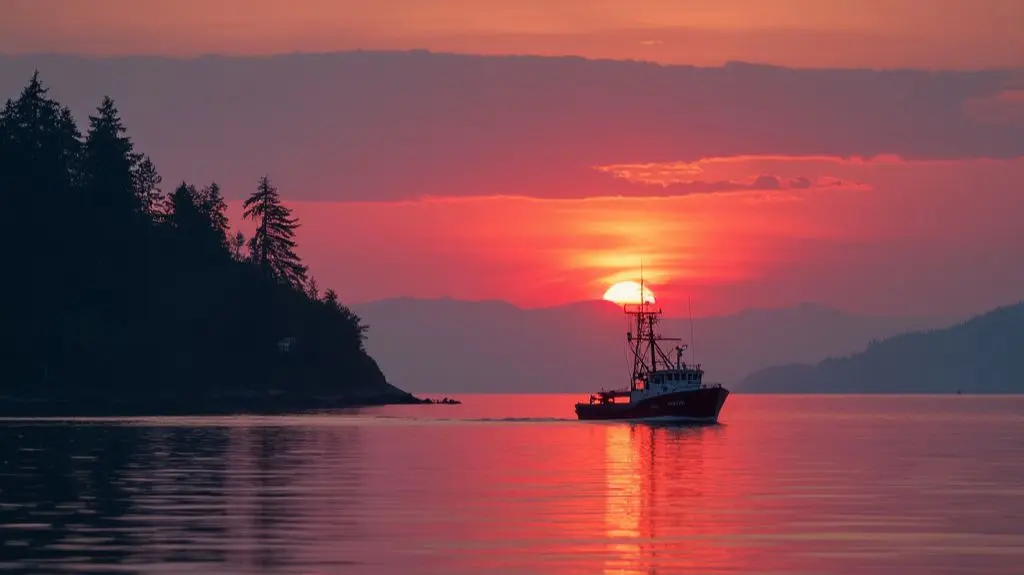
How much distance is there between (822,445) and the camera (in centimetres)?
12731

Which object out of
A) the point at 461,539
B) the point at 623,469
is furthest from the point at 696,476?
A: the point at 461,539

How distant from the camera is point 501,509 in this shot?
60.5 meters

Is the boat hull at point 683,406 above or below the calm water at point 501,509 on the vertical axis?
above

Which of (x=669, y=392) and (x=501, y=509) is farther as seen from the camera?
(x=669, y=392)

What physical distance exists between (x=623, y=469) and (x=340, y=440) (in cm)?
4369

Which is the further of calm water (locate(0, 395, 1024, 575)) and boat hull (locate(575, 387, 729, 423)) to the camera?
boat hull (locate(575, 387, 729, 423))

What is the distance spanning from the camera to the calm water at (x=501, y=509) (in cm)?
4431

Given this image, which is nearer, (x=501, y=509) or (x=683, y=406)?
(x=501, y=509)

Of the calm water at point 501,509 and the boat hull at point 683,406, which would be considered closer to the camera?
the calm water at point 501,509

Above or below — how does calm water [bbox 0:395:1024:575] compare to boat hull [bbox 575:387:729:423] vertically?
below

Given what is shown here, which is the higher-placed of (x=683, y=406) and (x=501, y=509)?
(x=683, y=406)

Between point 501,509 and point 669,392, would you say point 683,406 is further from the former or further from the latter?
point 501,509

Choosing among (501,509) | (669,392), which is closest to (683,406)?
(669,392)

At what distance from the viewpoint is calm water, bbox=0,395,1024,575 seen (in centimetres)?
4431
